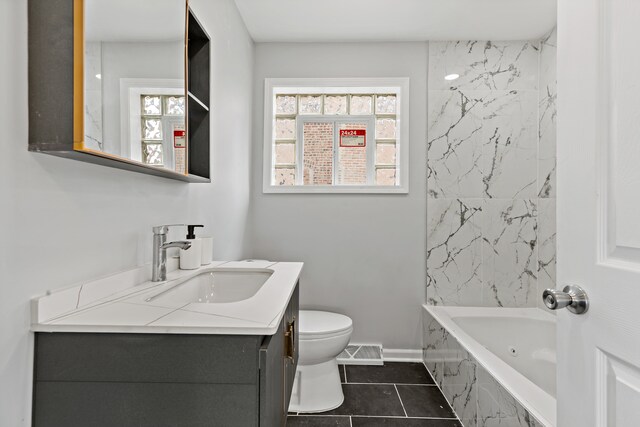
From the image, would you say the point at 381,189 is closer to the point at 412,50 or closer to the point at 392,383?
the point at 412,50

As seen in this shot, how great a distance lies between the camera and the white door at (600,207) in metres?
0.59

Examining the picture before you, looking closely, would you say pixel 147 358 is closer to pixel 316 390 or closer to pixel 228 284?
pixel 228 284

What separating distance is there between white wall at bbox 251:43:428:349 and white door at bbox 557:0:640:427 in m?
1.79

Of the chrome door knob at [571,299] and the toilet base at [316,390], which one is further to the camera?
the toilet base at [316,390]

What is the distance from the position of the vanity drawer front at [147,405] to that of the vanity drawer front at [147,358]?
0.02 metres

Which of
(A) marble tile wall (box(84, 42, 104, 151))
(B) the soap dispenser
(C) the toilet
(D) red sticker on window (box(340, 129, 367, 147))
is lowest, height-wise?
(C) the toilet

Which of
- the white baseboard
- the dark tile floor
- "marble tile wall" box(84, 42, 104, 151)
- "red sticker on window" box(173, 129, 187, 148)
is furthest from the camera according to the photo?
the white baseboard

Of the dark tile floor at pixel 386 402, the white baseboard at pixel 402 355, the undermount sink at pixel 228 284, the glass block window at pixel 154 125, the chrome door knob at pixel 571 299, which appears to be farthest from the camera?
the white baseboard at pixel 402 355

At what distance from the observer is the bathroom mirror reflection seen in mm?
840

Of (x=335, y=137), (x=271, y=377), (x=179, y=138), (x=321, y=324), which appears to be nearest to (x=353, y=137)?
(x=335, y=137)

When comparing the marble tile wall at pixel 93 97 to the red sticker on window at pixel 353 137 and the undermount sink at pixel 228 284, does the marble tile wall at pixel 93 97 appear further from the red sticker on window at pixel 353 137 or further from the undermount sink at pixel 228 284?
the red sticker on window at pixel 353 137

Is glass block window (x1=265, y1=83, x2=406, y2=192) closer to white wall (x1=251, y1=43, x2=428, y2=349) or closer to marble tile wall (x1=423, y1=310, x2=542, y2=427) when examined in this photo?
white wall (x1=251, y1=43, x2=428, y2=349)

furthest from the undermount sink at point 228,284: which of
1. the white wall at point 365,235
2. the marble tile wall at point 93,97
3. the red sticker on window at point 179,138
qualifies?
the white wall at point 365,235

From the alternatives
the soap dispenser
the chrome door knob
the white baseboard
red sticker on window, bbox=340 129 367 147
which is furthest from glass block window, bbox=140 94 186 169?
the white baseboard
